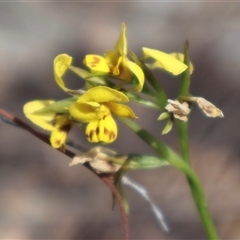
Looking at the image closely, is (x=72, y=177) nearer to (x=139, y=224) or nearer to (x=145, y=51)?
(x=139, y=224)

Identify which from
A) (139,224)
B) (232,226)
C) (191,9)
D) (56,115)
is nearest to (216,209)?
(232,226)

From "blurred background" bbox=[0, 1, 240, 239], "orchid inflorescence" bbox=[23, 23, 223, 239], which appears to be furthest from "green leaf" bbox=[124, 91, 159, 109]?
"blurred background" bbox=[0, 1, 240, 239]

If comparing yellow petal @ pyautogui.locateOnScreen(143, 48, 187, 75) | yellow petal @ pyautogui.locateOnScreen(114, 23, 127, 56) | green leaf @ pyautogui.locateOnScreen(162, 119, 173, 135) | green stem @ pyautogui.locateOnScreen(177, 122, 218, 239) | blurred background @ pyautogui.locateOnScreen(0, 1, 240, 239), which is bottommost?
blurred background @ pyautogui.locateOnScreen(0, 1, 240, 239)

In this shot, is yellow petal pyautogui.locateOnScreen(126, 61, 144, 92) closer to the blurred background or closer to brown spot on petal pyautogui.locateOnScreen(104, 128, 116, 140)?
brown spot on petal pyautogui.locateOnScreen(104, 128, 116, 140)

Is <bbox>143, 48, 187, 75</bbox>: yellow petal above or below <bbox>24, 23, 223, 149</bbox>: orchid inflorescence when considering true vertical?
above

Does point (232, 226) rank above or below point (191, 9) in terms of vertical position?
below

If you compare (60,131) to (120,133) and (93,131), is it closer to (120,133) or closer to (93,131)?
(93,131)
